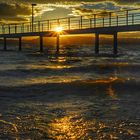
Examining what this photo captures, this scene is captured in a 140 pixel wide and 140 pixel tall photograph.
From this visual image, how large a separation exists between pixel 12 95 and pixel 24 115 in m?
4.06

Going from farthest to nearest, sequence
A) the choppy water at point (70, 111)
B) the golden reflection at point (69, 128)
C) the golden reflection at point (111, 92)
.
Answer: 1. the golden reflection at point (111, 92)
2. the choppy water at point (70, 111)
3. the golden reflection at point (69, 128)

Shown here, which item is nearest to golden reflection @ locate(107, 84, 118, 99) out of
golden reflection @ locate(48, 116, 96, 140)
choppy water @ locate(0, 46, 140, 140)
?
choppy water @ locate(0, 46, 140, 140)

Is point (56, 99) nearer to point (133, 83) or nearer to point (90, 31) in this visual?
point (133, 83)

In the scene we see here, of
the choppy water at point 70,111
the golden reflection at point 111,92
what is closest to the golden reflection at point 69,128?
the choppy water at point 70,111

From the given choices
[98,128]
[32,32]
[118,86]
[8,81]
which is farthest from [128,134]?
[32,32]

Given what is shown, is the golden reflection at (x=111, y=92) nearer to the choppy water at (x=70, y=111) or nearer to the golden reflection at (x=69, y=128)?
the choppy water at (x=70, y=111)

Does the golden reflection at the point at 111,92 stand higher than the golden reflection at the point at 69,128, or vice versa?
the golden reflection at the point at 69,128

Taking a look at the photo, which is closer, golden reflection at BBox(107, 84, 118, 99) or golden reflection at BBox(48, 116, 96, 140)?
golden reflection at BBox(48, 116, 96, 140)

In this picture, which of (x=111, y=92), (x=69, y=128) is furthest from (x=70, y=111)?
(x=111, y=92)

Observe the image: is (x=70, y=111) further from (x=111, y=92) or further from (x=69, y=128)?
(x=111, y=92)

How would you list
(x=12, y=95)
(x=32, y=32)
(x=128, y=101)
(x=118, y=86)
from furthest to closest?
(x=32, y=32)
(x=118, y=86)
(x=12, y=95)
(x=128, y=101)

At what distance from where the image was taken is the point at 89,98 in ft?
52.4

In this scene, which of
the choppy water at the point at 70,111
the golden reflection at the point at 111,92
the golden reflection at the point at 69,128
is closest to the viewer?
the golden reflection at the point at 69,128

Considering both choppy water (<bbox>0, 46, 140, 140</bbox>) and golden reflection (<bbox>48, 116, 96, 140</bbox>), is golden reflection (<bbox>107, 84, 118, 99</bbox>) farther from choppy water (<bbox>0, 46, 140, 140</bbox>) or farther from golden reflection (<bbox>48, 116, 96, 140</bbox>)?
golden reflection (<bbox>48, 116, 96, 140</bbox>)
